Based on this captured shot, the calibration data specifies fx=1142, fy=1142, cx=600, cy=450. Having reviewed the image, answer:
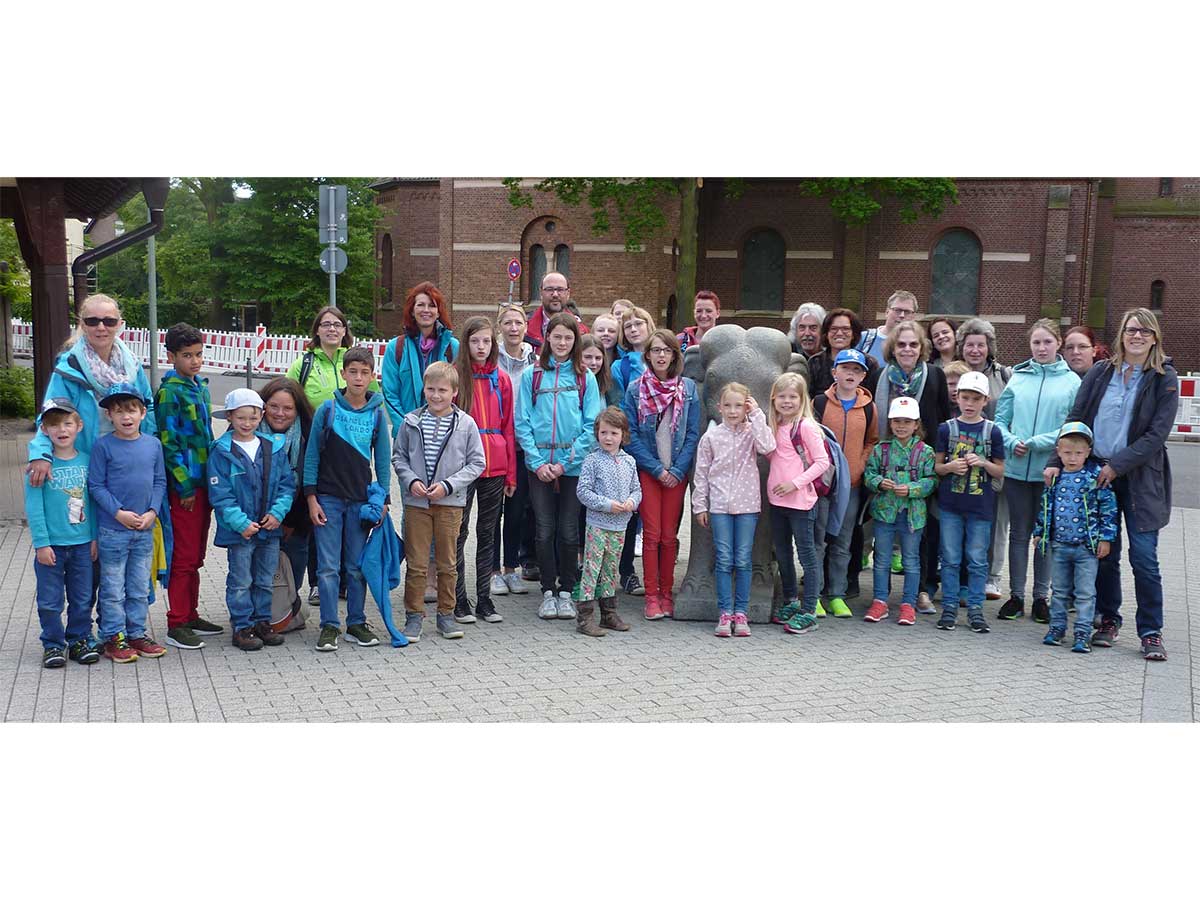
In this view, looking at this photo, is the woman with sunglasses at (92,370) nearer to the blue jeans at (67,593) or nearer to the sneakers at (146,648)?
the blue jeans at (67,593)

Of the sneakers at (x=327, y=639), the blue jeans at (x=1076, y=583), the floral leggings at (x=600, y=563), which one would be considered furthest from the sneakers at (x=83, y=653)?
the blue jeans at (x=1076, y=583)

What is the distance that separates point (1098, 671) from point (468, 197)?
18579 millimetres

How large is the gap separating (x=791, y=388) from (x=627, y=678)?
2.09 meters

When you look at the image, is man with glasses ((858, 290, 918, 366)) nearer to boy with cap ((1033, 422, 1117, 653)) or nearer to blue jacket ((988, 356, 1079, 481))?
blue jacket ((988, 356, 1079, 481))

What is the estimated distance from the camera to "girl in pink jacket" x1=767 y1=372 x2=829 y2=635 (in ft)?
22.4

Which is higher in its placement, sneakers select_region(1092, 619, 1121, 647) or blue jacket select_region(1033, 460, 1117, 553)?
blue jacket select_region(1033, 460, 1117, 553)

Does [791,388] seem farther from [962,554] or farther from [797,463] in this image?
[962,554]

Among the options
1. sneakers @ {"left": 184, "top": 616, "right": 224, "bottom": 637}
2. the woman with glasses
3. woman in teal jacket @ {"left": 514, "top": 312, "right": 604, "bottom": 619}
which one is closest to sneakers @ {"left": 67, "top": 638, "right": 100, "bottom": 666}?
sneakers @ {"left": 184, "top": 616, "right": 224, "bottom": 637}

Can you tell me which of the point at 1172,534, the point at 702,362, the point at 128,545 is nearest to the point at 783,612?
the point at 702,362

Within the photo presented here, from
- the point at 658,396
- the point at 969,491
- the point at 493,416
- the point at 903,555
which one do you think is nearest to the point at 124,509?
the point at 493,416

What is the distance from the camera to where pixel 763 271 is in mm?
25016

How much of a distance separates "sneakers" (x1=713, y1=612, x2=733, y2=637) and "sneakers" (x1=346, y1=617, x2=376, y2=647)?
6.44 feet

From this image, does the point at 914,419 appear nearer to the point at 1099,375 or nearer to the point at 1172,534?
the point at 1099,375

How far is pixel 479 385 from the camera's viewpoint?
275 inches
